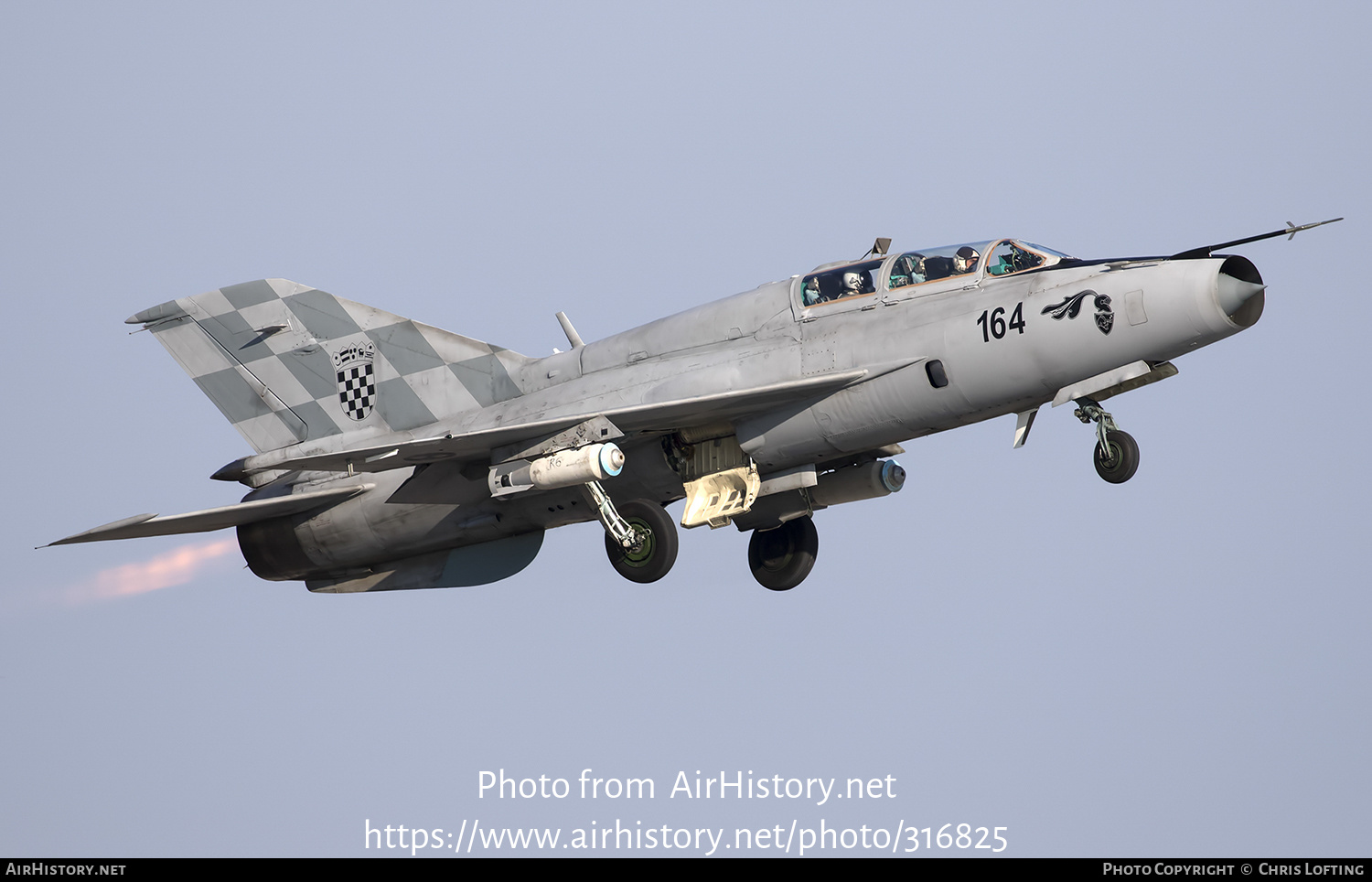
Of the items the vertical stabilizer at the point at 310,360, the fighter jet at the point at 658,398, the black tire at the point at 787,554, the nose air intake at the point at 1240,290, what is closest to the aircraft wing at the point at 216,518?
the fighter jet at the point at 658,398

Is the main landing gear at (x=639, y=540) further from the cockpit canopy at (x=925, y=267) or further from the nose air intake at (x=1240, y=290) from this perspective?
the nose air intake at (x=1240, y=290)

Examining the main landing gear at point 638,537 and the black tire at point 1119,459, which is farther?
the main landing gear at point 638,537

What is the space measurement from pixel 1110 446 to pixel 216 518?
10.7 meters

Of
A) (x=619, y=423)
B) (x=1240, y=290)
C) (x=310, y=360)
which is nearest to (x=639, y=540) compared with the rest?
(x=619, y=423)

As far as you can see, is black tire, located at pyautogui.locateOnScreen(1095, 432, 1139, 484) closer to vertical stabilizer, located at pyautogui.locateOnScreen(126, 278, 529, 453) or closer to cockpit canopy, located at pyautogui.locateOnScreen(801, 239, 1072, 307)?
cockpit canopy, located at pyautogui.locateOnScreen(801, 239, 1072, 307)

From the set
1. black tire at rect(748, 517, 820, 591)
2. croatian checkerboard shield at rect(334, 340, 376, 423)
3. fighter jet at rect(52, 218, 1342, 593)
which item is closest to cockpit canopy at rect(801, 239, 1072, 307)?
fighter jet at rect(52, 218, 1342, 593)

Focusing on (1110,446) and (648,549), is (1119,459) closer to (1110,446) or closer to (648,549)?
(1110,446)

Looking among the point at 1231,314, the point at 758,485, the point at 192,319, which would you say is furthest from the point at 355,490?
the point at 1231,314

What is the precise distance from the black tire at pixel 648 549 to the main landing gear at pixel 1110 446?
4.81m

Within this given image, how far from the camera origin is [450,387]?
69.9 feet

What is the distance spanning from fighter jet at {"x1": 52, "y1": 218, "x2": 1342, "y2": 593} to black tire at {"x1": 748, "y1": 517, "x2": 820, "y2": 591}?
0.03 m

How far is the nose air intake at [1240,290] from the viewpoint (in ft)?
54.1

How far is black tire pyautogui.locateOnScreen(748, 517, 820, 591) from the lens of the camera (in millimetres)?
21719
